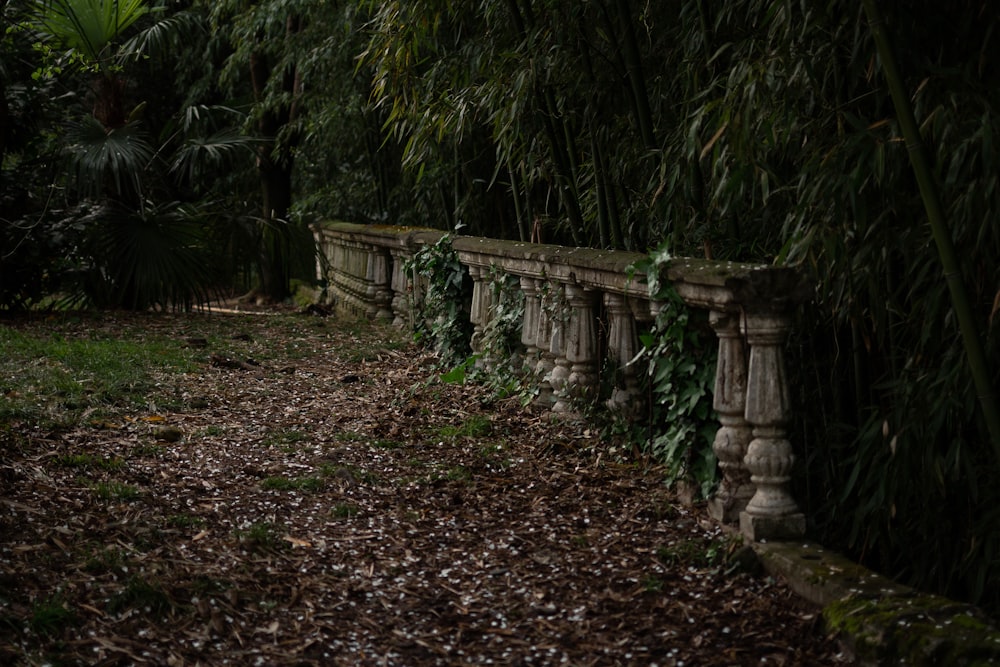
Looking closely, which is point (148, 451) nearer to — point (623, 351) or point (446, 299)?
point (623, 351)

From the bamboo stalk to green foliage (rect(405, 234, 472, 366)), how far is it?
411cm

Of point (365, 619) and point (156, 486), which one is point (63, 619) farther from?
point (156, 486)

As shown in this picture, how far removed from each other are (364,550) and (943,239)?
79.3 inches

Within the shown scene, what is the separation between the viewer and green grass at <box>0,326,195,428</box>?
208 inches

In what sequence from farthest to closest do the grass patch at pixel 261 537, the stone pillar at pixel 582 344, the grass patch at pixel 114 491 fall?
the stone pillar at pixel 582 344
the grass patch at pixel 114 491
the grass patch at pixel 261 537

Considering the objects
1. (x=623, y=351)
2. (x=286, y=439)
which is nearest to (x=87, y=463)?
(x=286, y=439)

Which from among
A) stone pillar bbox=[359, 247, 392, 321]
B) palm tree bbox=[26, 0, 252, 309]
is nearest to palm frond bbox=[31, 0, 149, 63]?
palm tree bbox=[26, 0, 252, 309]

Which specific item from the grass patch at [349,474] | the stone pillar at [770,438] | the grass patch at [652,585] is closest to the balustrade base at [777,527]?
the stone pillar at [770,438]

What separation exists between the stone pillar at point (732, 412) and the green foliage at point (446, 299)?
→ 10.9ft

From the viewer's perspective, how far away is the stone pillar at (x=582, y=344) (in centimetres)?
482

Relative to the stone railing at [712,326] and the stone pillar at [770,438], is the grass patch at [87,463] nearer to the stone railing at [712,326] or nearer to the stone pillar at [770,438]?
the stone railing at [712,326]

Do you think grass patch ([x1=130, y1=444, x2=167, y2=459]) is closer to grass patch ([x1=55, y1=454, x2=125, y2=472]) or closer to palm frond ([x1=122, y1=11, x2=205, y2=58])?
grass patch ([x1=55, y1=454, x2=125, y2=472])

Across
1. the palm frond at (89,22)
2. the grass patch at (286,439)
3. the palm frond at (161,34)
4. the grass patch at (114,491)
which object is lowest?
the grass patch at (114,491)

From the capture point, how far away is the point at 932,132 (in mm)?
3121
